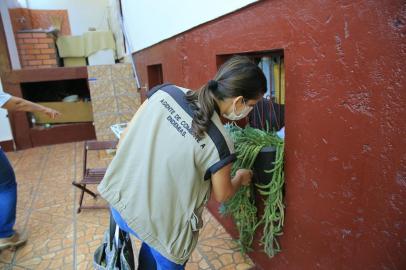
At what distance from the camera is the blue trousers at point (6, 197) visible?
8.35 ft

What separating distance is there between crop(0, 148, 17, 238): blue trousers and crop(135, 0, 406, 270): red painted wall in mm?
2245

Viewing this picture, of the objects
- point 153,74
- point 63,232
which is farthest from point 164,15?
point 63,232

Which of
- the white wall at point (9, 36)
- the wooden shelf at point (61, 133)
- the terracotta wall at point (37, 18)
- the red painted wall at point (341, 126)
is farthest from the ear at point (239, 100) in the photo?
the terracotta wall at point (37, 18)

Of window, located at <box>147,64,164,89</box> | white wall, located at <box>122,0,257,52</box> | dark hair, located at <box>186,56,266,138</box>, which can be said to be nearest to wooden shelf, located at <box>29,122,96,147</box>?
white wall, located at <box>122,0,257,52</box>

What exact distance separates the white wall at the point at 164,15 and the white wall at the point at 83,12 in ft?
10.3

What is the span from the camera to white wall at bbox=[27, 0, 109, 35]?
8.31 meters

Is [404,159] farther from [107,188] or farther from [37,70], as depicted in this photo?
[37,70]

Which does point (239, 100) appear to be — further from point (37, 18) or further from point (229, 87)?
point (37, 18)

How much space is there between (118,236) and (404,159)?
1431 millimetres

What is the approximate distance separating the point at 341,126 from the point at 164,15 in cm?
286

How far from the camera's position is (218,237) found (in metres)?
2.77

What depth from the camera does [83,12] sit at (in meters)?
8.51

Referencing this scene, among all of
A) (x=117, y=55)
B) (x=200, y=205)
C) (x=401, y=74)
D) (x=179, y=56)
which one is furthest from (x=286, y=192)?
(x=117, y=55)

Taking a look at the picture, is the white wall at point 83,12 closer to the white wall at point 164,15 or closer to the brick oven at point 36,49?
the brick oven at point 36,49
